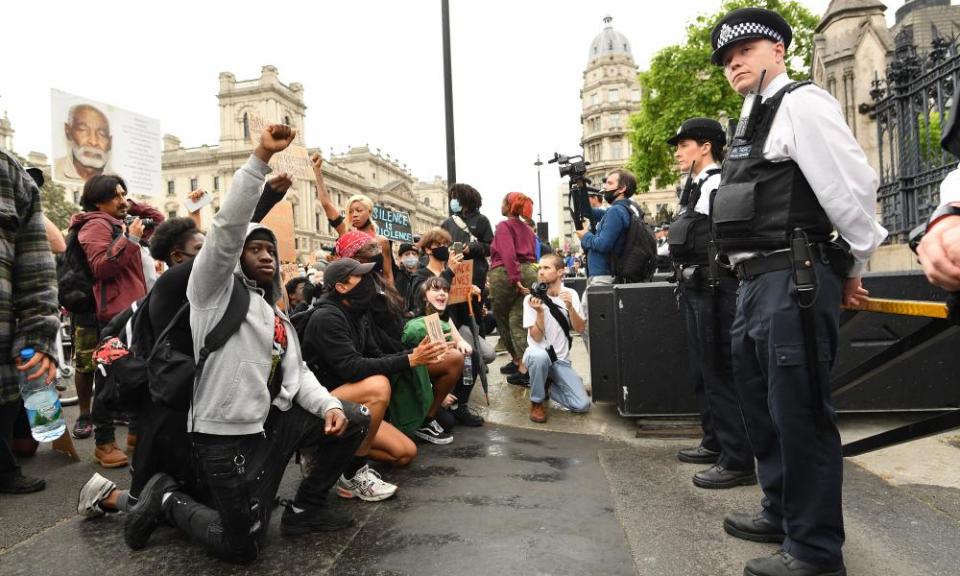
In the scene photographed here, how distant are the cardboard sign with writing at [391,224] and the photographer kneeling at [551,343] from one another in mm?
1850

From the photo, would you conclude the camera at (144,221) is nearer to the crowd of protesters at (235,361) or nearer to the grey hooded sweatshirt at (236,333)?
the crowd of protesters at (235,361)

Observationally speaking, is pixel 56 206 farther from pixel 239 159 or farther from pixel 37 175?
pixel 239 159

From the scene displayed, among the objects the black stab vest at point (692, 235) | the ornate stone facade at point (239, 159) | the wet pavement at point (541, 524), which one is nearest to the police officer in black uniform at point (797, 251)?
the wet pavement at point (541, 524)

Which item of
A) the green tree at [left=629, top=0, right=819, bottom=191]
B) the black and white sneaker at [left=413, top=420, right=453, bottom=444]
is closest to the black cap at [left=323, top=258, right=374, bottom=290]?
the black and white sneaker at [left=413, top=420, right=453, bottom=444]

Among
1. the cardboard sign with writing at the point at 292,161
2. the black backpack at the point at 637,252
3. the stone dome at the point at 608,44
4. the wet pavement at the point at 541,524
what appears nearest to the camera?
the wet pavement at the point at 541,524

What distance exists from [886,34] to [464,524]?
1332cm

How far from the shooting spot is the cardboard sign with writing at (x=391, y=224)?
6355mm

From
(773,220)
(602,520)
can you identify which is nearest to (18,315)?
(602,520)

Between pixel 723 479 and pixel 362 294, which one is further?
pixel 362 294

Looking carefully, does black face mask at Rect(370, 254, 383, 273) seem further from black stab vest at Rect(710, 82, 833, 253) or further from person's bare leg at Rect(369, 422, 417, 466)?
black stab vest at Rect(710, 82, 833, 253)

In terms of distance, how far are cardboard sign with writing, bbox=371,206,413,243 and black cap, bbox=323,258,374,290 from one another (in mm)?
2607

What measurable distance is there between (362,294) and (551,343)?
2172mm

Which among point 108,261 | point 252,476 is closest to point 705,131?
point 252,476

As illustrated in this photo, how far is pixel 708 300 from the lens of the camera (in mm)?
3441
